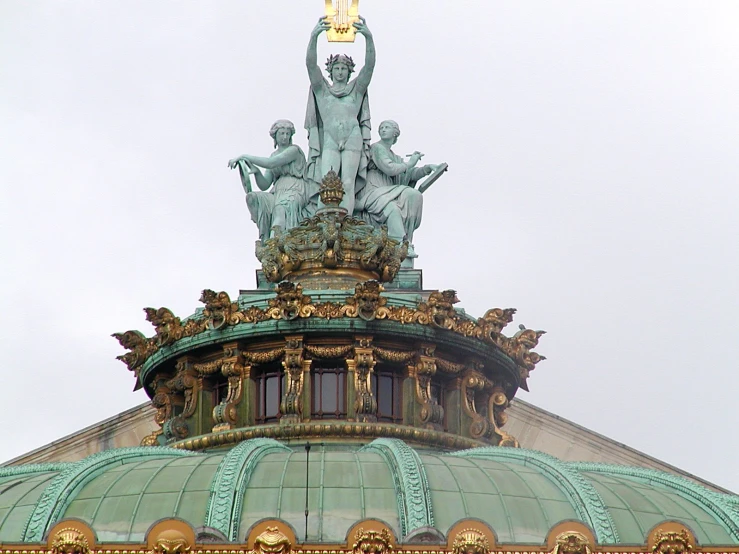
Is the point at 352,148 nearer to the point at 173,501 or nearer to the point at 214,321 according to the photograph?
the point at 214,321

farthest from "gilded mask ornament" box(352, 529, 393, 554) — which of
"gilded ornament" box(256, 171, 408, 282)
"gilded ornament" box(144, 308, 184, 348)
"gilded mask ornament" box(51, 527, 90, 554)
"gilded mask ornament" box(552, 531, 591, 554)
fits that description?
"gilded ornament" box(256, 171, 408, 282)

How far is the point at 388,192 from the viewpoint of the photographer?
72.5m

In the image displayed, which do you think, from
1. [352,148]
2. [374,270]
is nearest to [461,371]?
[374,270]

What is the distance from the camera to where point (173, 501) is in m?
54.3

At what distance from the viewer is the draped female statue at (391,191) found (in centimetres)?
7201

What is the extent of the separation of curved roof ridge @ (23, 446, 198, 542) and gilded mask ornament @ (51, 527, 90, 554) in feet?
3.94

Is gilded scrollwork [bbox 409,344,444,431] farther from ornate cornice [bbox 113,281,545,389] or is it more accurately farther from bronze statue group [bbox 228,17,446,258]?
bronze statue group [bbox 228,17,446,258]

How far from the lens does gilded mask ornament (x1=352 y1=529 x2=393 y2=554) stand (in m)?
51.8

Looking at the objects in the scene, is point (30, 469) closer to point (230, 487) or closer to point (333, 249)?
point (230, 487)

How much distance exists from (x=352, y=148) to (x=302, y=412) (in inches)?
471

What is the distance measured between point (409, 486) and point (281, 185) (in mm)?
19542

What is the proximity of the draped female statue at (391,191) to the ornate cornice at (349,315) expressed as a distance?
6.72 meters

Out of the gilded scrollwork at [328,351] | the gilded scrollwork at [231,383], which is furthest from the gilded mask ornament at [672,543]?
the gilded scrollwork at [231,383]

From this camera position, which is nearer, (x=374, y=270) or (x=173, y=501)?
(x=173, y=501)
